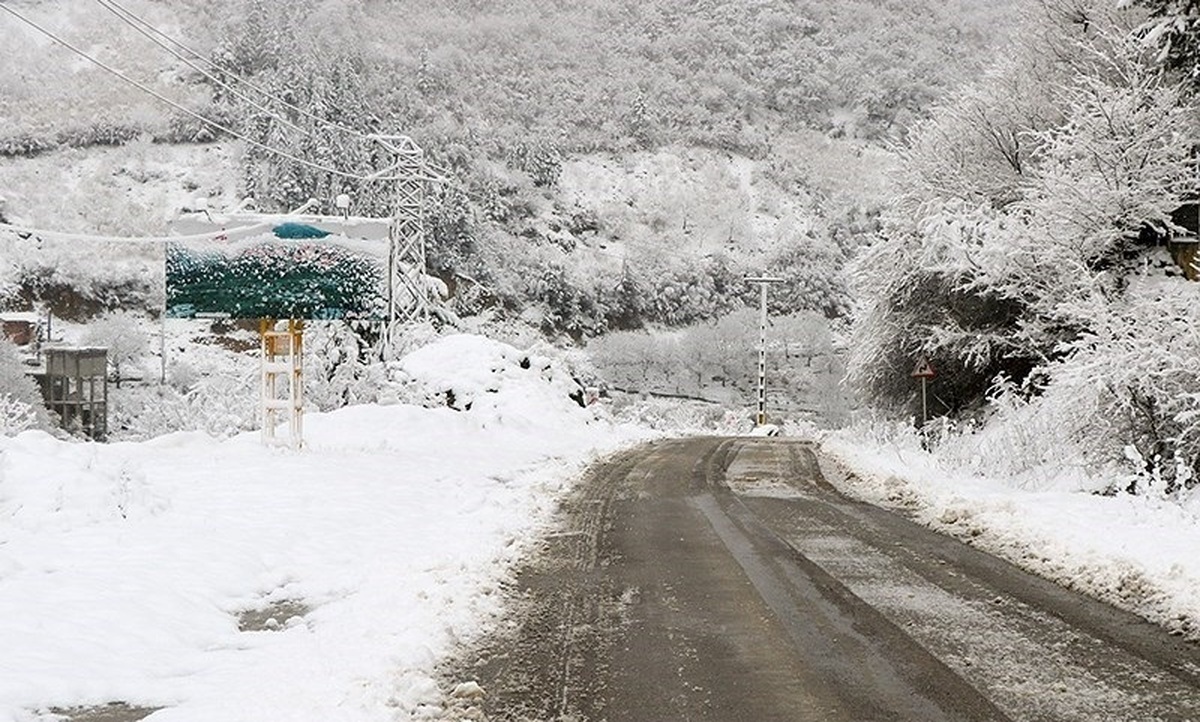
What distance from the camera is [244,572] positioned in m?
8.15

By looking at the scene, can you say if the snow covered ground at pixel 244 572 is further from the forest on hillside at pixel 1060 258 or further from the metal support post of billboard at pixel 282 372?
the forest on hillside at pixel 1060 258

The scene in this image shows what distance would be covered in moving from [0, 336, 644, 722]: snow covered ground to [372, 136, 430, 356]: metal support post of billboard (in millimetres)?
14281

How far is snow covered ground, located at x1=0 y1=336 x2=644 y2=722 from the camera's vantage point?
5.18m

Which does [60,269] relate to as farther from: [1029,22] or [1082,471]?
[1082,471]

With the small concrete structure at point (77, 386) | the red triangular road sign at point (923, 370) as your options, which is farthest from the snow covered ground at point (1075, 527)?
the small concrete structure at point (77, 386)

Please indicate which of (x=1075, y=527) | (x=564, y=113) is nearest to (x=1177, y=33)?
(x=1075, y=527)

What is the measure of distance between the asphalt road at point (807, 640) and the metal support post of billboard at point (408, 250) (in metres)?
21.0

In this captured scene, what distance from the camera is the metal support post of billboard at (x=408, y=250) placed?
98.4 feet

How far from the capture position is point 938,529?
11359 millimetres

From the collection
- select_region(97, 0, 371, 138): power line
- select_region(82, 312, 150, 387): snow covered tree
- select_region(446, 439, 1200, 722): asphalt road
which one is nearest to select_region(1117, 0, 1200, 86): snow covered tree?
select_region(446, 439, 1200, 722): asphalt road

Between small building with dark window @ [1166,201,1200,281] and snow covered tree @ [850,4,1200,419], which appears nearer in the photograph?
snow covered tree @ [850,4,1200,419]

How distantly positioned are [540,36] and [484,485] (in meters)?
170

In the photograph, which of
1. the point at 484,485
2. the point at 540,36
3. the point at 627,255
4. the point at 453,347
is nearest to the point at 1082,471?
the point at 484,485

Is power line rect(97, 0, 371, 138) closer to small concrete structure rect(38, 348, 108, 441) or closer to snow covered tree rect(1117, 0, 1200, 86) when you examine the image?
snow covered tree rect(1117, 0, 1200, 86)
